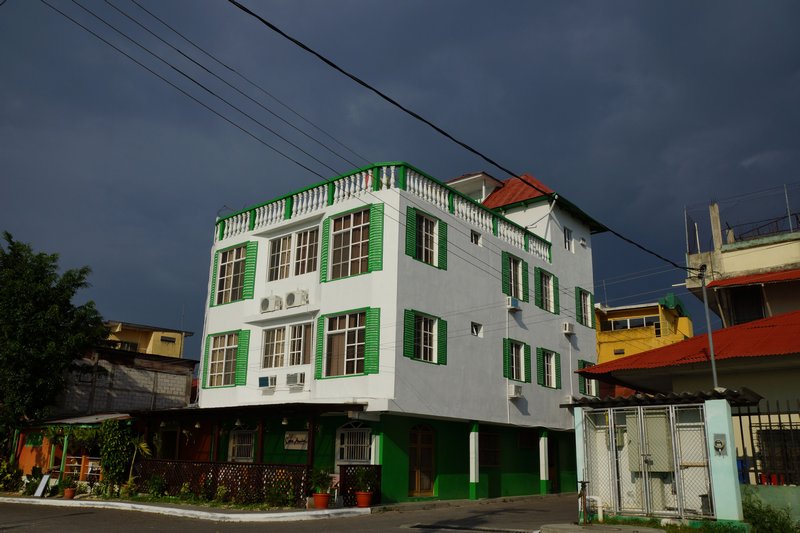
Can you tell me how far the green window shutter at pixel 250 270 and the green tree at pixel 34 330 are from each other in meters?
6.65

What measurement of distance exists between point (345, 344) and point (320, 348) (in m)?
1.00

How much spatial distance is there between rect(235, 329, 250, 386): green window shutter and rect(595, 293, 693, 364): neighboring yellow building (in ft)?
81.0

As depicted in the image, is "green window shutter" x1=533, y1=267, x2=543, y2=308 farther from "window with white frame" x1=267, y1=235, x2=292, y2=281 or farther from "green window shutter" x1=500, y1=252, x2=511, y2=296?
"window with white frame" x1=267, y1=235, x2=292, y2=281

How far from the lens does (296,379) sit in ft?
71.4

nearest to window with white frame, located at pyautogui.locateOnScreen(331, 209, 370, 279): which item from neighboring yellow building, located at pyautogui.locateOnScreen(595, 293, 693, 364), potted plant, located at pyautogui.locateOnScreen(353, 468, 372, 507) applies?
potted plant, located at pyautogui.locateOnScreen(353, 468, 372, 507)

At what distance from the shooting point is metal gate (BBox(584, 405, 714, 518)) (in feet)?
41.1

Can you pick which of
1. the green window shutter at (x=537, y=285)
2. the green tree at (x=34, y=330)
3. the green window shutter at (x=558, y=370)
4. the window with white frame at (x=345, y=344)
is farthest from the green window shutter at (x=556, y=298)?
the green tree at (x=34, y=330)

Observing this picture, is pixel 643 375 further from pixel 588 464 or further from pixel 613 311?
pixel 613 311

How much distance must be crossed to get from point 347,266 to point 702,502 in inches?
510

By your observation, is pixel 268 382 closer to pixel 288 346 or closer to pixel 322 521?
pixel 288 346

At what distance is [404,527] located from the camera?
46.5 feet

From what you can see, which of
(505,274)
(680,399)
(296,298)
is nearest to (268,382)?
(296,298)

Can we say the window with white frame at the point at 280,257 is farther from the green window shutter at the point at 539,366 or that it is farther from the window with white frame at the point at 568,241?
the window with white frame at the point at 568,241

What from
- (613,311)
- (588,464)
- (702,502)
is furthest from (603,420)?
(613,311)
